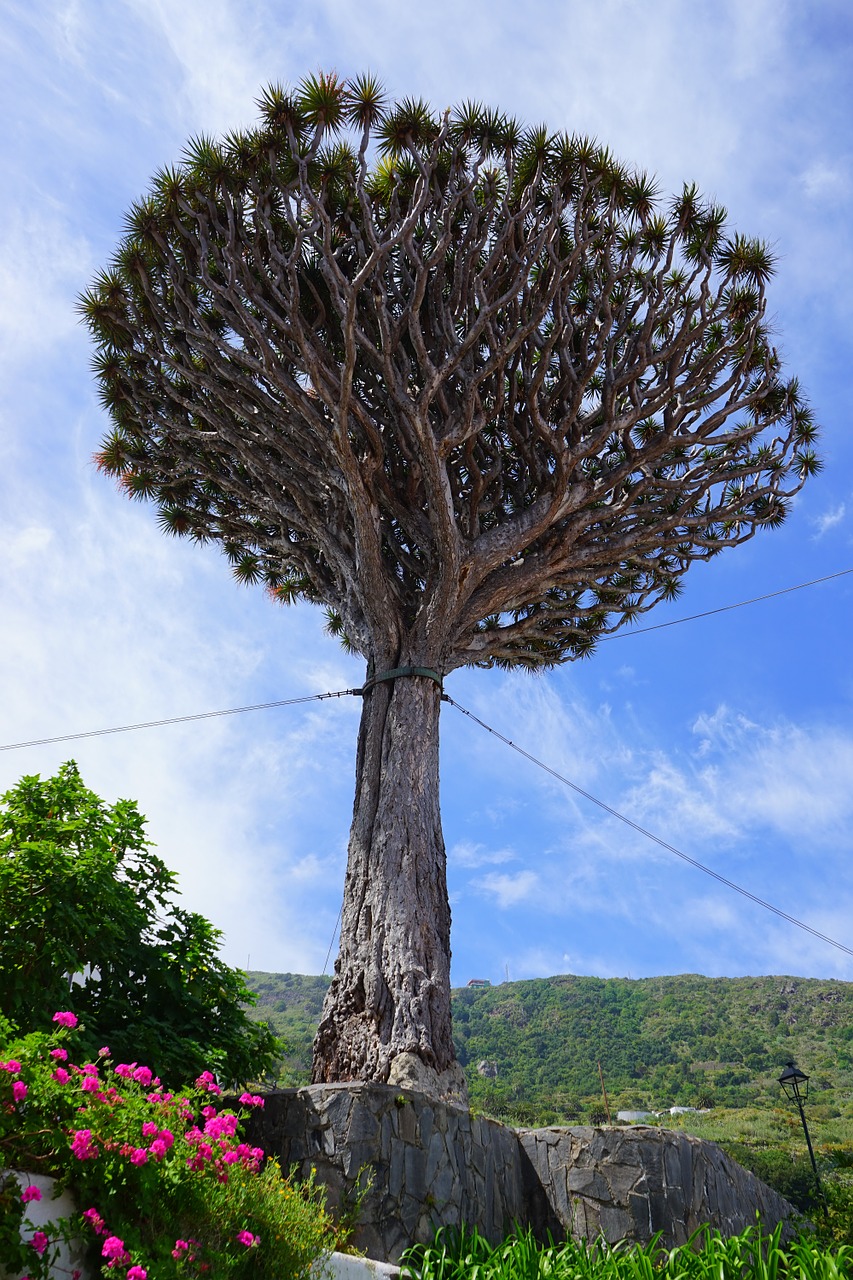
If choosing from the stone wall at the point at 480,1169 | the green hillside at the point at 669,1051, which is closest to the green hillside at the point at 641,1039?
the green hillside at the point at 669,1051

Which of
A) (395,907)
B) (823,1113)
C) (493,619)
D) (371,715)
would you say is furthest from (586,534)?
(823,1113)

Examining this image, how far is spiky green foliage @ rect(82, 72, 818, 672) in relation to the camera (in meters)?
7.96

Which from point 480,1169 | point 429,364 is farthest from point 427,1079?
point 429,364

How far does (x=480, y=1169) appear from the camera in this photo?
5.18 m

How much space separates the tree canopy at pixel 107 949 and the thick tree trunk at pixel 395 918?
35.4 inches

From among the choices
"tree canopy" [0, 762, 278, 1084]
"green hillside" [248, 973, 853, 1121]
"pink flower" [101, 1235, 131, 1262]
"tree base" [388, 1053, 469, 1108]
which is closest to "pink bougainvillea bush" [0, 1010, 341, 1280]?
"pink flower" [101, 1235, 131, 1262]

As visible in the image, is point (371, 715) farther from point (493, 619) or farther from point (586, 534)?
point (586, 534)

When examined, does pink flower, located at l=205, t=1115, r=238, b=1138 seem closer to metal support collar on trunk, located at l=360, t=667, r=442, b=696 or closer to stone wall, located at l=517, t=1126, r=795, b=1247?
stone wall, located at l=517, t=1126, r=795, b=1247

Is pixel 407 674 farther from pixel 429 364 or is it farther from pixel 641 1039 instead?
pixel 641 1039

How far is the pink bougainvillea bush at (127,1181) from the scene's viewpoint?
282 cm

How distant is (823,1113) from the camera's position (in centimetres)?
1903

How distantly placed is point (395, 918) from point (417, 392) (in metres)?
4.86

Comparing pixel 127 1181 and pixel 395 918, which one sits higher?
pixel 395 918

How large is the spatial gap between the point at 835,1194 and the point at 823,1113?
1443 cm
